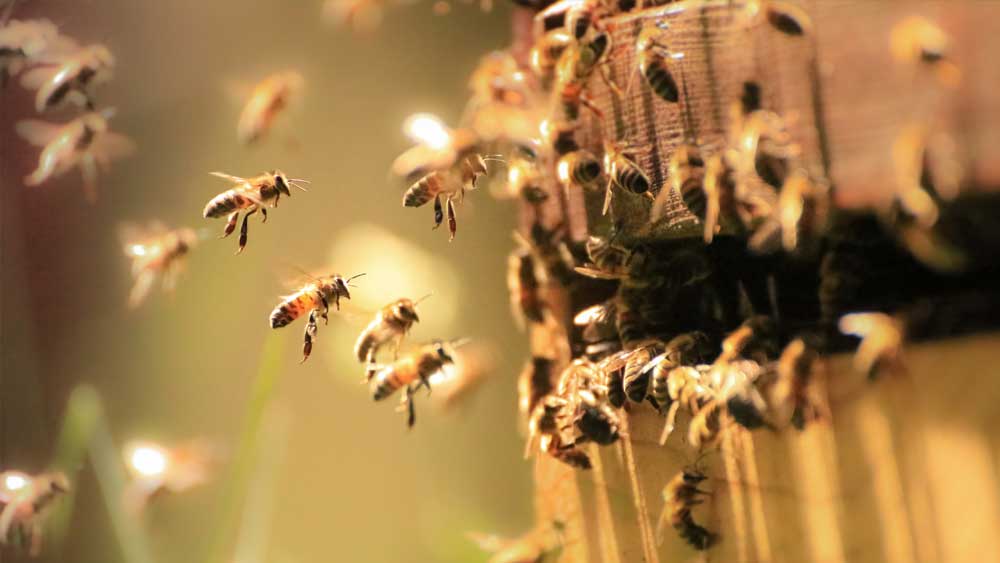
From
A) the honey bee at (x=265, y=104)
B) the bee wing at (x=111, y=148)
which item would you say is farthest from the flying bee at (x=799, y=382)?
the bee wing at (x=111, y=148)

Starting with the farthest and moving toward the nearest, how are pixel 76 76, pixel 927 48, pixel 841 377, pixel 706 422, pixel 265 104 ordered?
pixel 265 104, pixel 76 76, pixel 706 422, pixel 841 377, pixel 927 48

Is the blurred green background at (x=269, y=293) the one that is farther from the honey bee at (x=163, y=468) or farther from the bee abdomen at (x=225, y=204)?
the bee abdomen at (x=225, y=204)

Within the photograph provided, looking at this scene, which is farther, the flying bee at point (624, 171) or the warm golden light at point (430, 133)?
the warm golden light at point (430, 133)

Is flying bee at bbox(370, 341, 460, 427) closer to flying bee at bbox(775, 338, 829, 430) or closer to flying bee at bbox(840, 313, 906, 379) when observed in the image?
flying bee at bbox(775, 338, 829, 430)

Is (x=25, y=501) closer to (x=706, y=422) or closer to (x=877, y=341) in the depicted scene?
(x=706, y=422)

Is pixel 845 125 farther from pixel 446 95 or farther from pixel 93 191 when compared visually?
pixel 93 191

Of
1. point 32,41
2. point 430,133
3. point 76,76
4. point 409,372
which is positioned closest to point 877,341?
point 409,372
